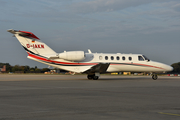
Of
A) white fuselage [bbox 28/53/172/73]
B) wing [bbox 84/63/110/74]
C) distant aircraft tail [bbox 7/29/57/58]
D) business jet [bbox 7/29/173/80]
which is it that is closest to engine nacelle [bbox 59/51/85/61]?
business jet [bbox 7/29/173/80]

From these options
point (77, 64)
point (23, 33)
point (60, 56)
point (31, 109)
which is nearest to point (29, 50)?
point (23, 33)

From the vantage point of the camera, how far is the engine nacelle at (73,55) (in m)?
24.9

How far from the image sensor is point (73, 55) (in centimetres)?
2503

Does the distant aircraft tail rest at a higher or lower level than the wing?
higher

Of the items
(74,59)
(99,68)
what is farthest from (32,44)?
(99,68)

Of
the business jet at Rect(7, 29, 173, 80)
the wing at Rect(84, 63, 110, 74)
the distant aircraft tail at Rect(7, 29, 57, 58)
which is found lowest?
the wing at Rect(84, 63, 110, 74)

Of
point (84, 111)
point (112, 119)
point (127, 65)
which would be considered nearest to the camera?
point (112, 119)

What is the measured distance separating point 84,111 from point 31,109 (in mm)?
1672

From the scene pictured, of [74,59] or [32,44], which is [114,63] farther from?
[32,44]

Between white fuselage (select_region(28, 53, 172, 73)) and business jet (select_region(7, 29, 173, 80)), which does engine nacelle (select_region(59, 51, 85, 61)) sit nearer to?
business jet (select_region(7, 29, 173, 80))

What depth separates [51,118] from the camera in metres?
5.84

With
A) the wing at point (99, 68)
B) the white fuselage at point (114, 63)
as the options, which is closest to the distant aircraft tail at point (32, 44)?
the white fuselage at point (114, 63)

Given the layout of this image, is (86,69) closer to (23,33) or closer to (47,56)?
(47,56)

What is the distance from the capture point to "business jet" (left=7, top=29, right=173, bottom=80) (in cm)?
2481
